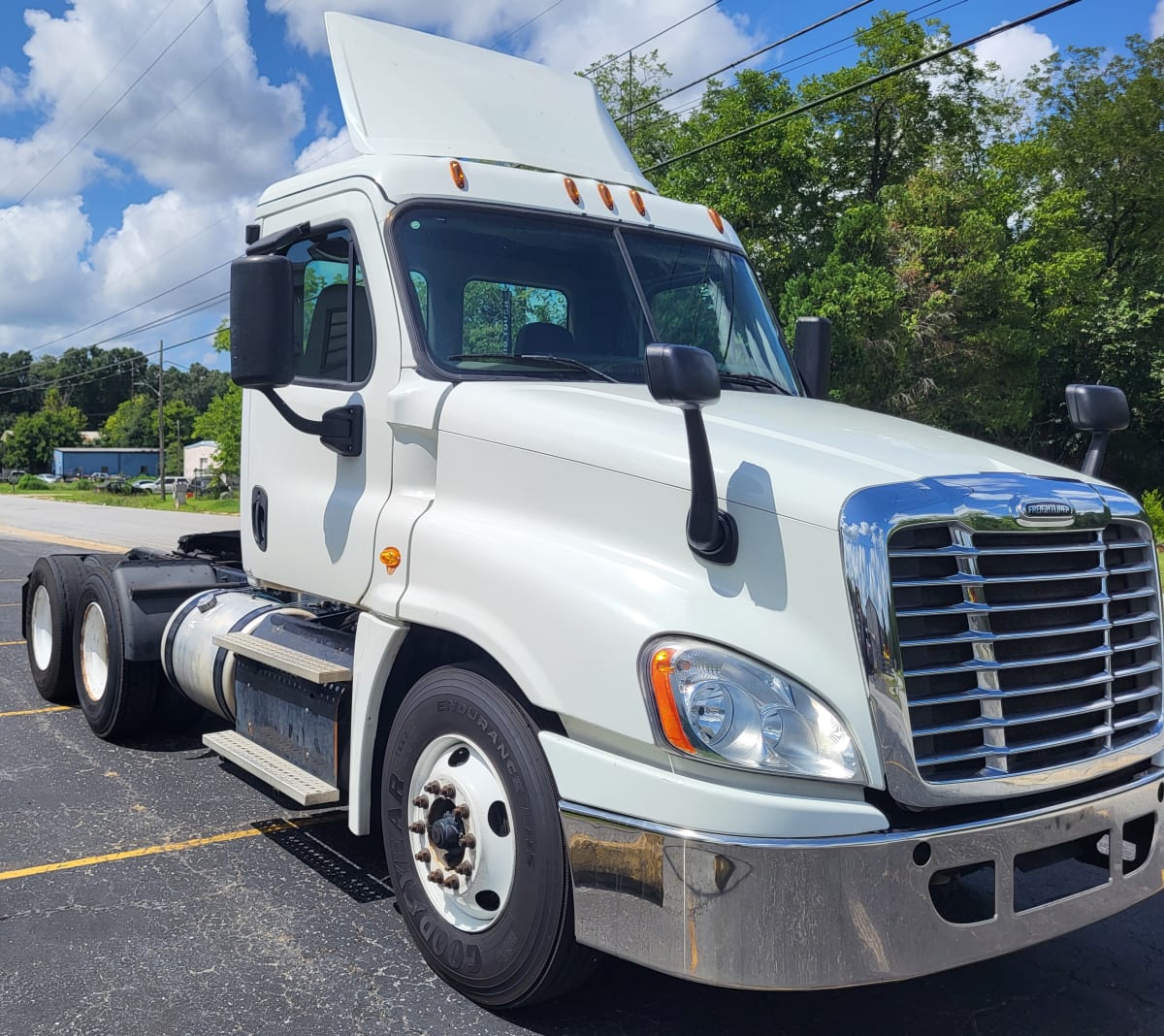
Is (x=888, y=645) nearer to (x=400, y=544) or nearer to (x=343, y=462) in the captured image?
(x=400, y=544)

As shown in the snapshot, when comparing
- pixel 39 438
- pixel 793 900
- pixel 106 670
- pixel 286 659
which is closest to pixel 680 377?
pixel 793 900

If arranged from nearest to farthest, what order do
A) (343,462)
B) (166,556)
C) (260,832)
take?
(343,462) < (260,832) < (166,556)

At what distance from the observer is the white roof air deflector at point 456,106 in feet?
14.8

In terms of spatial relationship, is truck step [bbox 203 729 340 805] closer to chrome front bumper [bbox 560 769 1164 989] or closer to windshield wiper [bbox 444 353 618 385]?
chrome front bumper [bbox 560 769 1164 989]

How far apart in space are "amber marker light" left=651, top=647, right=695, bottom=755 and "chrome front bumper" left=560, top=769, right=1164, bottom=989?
23 cm

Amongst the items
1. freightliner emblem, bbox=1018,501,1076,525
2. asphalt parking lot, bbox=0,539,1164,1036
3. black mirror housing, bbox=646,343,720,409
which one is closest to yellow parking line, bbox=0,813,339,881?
asphalt parking lot, bbox=0,539,1164,1036

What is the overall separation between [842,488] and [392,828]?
1.87 m

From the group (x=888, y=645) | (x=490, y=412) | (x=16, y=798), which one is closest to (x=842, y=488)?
(x=888, y=645)

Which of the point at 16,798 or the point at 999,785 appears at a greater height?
the point at 999,785

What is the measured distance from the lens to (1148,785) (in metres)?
3.28

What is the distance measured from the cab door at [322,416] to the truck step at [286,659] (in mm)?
249

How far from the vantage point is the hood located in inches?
117

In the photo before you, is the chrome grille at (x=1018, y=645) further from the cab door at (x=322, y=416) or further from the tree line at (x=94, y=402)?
the tree line at (x=94, y=402)

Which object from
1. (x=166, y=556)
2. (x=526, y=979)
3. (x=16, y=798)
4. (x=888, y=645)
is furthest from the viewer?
(x=166, y=556)
